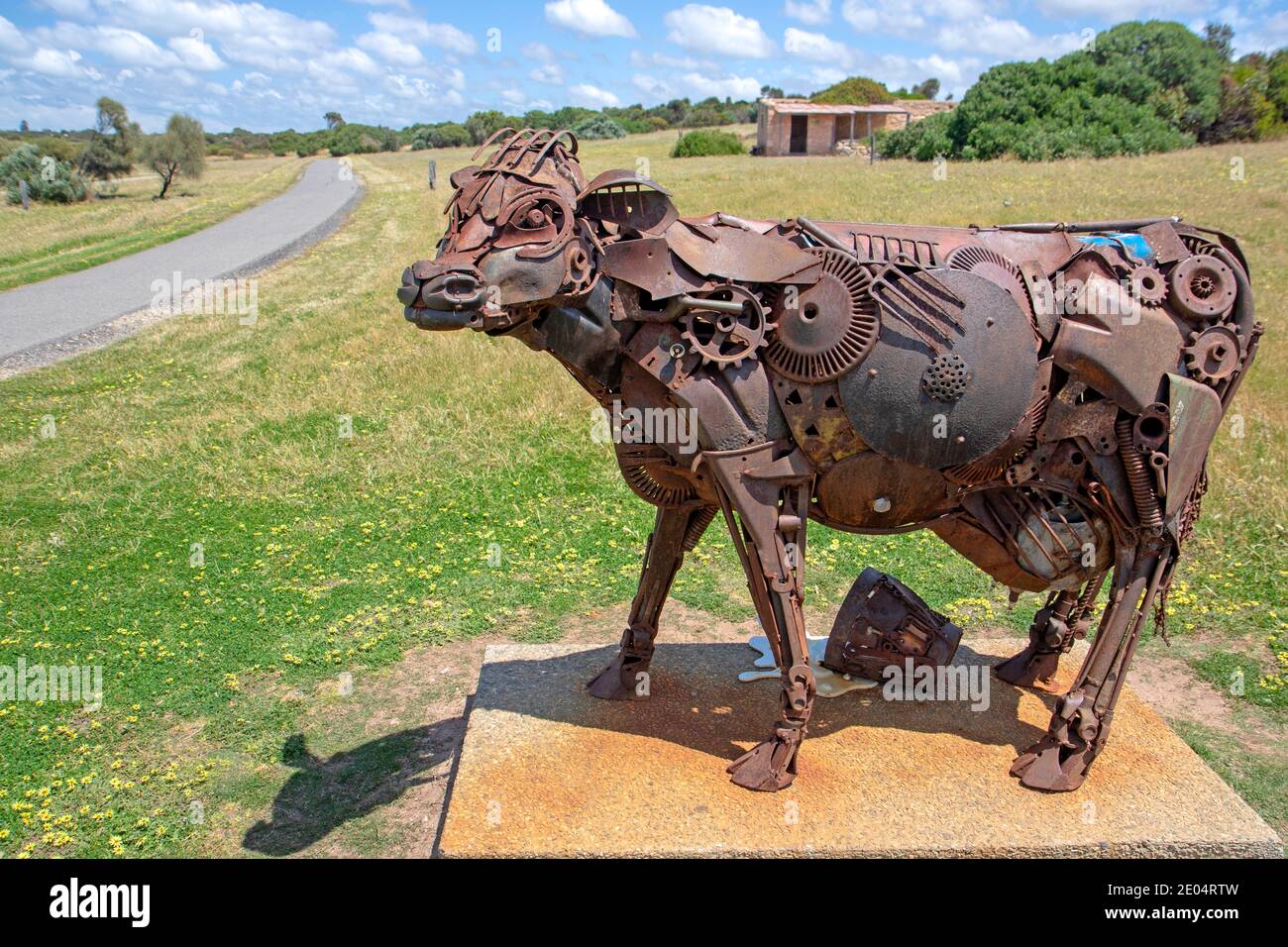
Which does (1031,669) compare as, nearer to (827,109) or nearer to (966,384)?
(966,384)

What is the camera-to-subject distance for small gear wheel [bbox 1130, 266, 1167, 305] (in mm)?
4770

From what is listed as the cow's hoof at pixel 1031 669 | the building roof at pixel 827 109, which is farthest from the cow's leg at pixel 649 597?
the building roof at pixel 827 109

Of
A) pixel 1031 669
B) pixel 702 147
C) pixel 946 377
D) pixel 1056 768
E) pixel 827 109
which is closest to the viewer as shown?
pixel 946 377

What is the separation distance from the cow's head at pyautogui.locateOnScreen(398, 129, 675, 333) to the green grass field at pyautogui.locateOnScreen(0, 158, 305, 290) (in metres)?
25.5

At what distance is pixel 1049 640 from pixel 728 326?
335cm

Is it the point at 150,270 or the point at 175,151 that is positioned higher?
the point at 175,151

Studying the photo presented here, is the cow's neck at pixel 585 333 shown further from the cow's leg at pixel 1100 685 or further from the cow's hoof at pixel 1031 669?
the cow's hoof at pixel 1031 669

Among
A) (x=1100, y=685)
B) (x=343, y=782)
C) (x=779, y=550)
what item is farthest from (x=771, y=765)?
(x=343, y=782)

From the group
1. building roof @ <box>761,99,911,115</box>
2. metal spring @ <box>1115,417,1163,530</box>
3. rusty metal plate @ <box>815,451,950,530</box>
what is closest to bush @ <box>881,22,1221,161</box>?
building roof @ <box>761,99,911,115</box>

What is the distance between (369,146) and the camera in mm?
82875

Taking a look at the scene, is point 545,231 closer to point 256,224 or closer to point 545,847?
point 545,847

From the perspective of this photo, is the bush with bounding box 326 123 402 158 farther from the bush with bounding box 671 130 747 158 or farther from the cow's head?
the cow's head

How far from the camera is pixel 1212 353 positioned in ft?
15.9
